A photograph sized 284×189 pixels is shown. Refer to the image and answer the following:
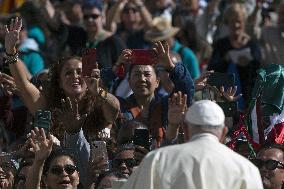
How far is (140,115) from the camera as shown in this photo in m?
13.2

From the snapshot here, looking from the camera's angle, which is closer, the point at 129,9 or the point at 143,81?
the point at 143,81

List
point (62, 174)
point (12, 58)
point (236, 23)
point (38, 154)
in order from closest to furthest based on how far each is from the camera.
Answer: point (38, 154)
point (62, 174)
point (12, 58)
point (236, 23)

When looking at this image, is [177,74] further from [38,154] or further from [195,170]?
[195,170]

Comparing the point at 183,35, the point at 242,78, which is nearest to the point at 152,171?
the point at 242,78

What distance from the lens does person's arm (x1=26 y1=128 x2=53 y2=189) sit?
1098 centimetres

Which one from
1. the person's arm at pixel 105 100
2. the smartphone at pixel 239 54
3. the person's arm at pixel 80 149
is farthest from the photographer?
the smartphone at pixel 239 54

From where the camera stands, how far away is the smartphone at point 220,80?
42.1ft

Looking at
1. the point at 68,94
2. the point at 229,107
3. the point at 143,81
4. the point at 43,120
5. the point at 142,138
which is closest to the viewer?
the point at 43,120

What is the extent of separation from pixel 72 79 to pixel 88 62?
492 millimetres

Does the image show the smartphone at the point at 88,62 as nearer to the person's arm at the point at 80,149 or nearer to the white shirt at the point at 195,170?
the person's arm at the point at 80,149

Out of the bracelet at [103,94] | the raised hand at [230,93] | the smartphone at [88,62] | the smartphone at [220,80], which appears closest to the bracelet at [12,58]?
the smartphone at [88,62]

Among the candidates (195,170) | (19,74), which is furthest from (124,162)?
(195,170)

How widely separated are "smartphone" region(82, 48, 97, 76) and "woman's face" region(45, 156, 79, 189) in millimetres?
1101

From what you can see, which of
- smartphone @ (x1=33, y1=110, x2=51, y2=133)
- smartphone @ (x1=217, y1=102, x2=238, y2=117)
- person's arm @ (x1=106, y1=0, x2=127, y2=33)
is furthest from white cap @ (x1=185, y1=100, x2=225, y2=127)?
person's arm @ (x1=106, y1=0, x2=127, y2=33)
